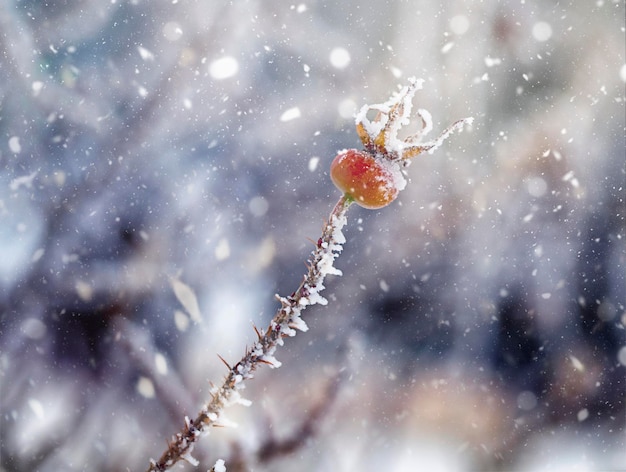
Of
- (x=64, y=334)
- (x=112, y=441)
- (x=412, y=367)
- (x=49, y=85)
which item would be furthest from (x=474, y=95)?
(x=112, y=441)

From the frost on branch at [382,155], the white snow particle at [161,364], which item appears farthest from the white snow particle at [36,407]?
the frost on branch at [382,155]

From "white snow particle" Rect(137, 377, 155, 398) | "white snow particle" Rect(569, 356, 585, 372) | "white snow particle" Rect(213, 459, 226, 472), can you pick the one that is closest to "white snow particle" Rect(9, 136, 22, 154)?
"white snow particle" Rect(137, 377, 155, 398)

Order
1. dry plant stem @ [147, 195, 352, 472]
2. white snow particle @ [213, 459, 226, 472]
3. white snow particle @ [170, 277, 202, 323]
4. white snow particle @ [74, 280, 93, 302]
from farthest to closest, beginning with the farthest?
1. white snow particle @ [170, 277, 202, 323]
2. white snow particle @ [74, 280, 93, 302]
3. white snow particle @ [213, 459, 226, 472]
4. dry plant stem @ [147, 195, 352, 472]

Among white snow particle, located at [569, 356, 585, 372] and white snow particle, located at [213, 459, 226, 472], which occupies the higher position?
white snow particle, located at [569, 356, 585, 372]

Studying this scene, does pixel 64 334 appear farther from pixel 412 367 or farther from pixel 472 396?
pixel 472 396

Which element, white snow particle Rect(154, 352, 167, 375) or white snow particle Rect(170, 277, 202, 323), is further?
white snow particle Rect(154, 352, 167, 375)

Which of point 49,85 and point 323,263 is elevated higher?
point 49,85

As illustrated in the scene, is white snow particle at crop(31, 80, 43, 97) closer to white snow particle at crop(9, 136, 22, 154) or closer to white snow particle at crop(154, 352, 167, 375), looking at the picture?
white snow particle at crop(9, 136, 22, 154)

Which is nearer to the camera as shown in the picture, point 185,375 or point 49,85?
point 49,85

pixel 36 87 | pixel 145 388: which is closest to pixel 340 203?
pixel 36 87
